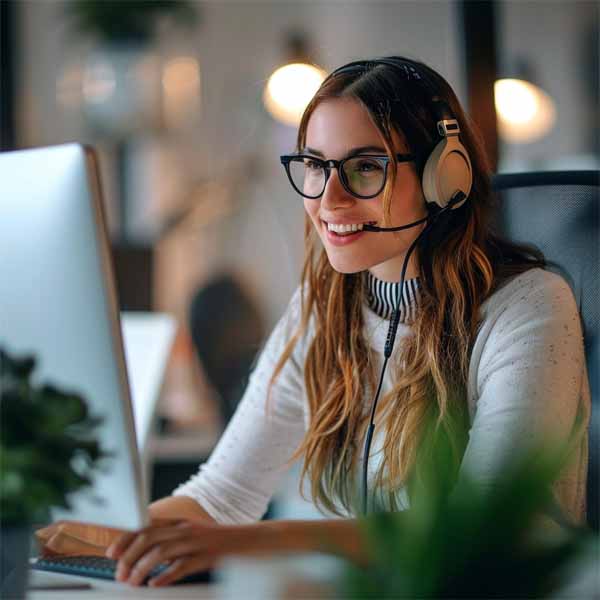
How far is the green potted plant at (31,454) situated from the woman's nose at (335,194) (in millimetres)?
583

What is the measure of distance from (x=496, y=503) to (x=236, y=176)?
16.1 feet

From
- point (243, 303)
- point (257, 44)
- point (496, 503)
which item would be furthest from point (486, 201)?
point (257, 44)

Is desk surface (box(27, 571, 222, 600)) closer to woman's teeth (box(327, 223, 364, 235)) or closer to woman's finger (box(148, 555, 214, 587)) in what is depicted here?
woman's finger (box(148, 555, 214, 587))

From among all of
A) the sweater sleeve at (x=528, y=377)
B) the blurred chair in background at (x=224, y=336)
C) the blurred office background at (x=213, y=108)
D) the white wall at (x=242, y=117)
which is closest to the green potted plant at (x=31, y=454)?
the sweater sleeve at (x=528, y=377)

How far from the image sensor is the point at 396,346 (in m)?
1.40

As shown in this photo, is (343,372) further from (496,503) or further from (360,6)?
(360,6)

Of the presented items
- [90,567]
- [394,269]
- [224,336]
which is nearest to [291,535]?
[90,567]

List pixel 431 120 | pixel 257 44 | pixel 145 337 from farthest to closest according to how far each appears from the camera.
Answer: pixel 257 44, pixel 145 337, pixel 431 120

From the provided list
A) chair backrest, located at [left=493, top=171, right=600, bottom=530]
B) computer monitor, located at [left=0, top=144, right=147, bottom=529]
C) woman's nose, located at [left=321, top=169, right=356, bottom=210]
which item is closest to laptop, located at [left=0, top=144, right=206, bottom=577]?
computer monitor, located at [left=0, top=144, right=147, bottom=529]

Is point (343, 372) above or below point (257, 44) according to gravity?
below

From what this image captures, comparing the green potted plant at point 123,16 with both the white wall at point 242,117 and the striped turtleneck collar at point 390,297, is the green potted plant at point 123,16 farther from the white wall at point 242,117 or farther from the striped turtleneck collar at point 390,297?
the striped turtleneck collar at point 390,297

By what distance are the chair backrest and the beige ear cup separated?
14cm

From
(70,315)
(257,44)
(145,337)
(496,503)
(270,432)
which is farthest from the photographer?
(257,44)

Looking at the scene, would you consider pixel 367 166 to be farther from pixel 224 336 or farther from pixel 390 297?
pixel 224 336
